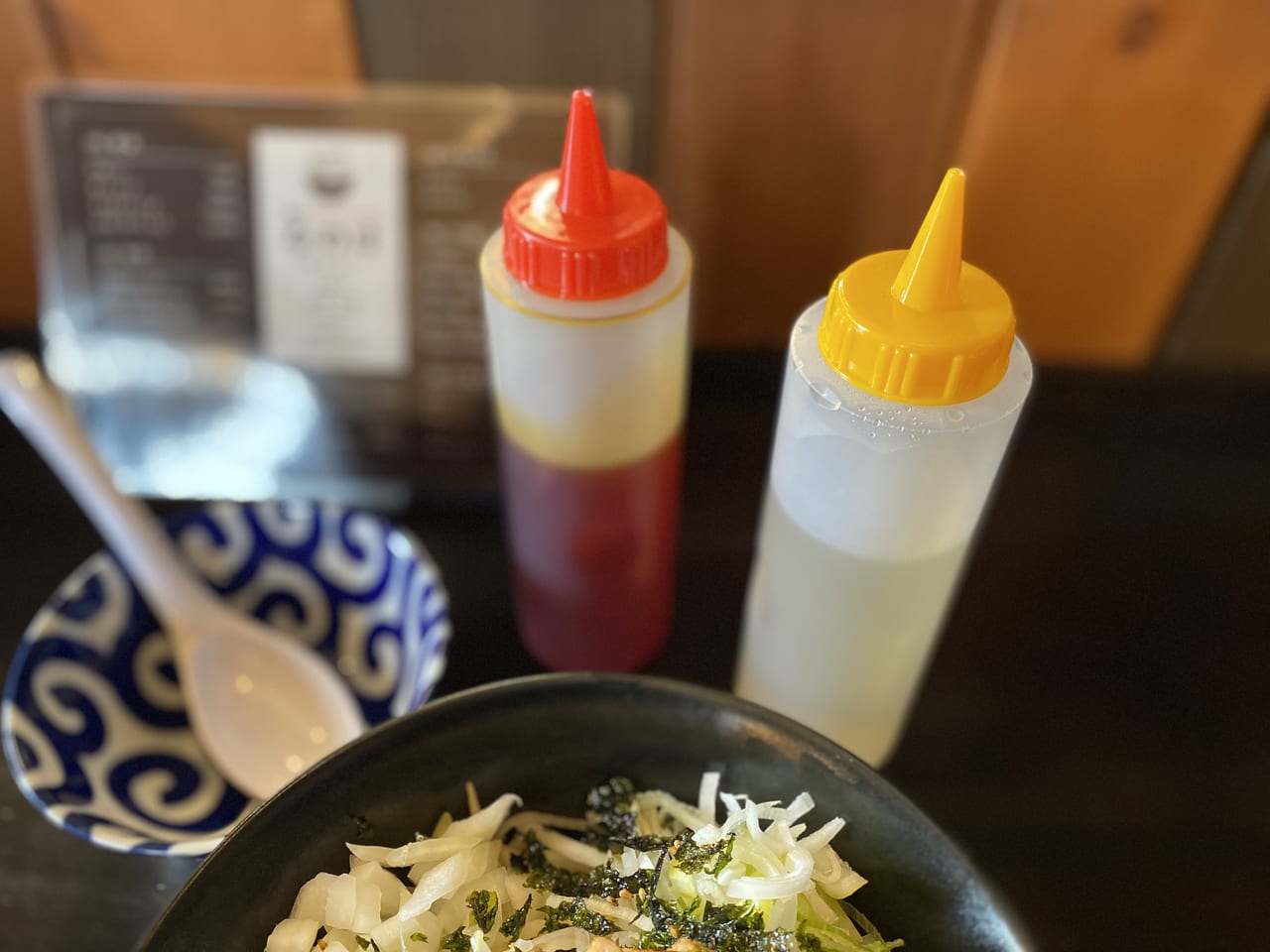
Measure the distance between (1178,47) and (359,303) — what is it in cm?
61

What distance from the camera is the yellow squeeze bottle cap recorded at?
41 cm

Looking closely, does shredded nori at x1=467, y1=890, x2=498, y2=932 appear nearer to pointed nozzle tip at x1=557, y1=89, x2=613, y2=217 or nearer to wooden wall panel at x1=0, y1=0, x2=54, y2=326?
pointed nozzle tip at x1=557, y1=89, x2=613, y2=217

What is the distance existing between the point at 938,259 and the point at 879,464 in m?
0.09

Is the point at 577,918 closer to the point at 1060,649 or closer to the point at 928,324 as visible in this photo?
the point at 928,324

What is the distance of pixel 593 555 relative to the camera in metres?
0.64

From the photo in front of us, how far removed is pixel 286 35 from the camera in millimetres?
754

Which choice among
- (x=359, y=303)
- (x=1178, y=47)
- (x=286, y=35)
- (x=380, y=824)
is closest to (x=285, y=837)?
(x=380, y=824)

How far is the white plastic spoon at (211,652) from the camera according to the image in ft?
2.20

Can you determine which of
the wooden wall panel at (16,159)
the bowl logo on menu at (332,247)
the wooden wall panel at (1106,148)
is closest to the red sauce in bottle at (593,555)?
the bowl logo on menu at (332,247)

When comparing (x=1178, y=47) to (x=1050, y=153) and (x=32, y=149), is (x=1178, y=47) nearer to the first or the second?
(x=1050, y=153)

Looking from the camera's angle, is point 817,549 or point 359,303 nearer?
point 817,549

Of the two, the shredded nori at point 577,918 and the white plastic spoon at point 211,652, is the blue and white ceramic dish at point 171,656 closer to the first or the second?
the white plastic spoon at point 211,652

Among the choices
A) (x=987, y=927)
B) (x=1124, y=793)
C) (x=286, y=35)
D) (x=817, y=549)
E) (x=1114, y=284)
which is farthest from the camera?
(x=1114, y=284)

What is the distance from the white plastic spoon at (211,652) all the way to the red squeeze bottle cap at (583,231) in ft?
1.12
